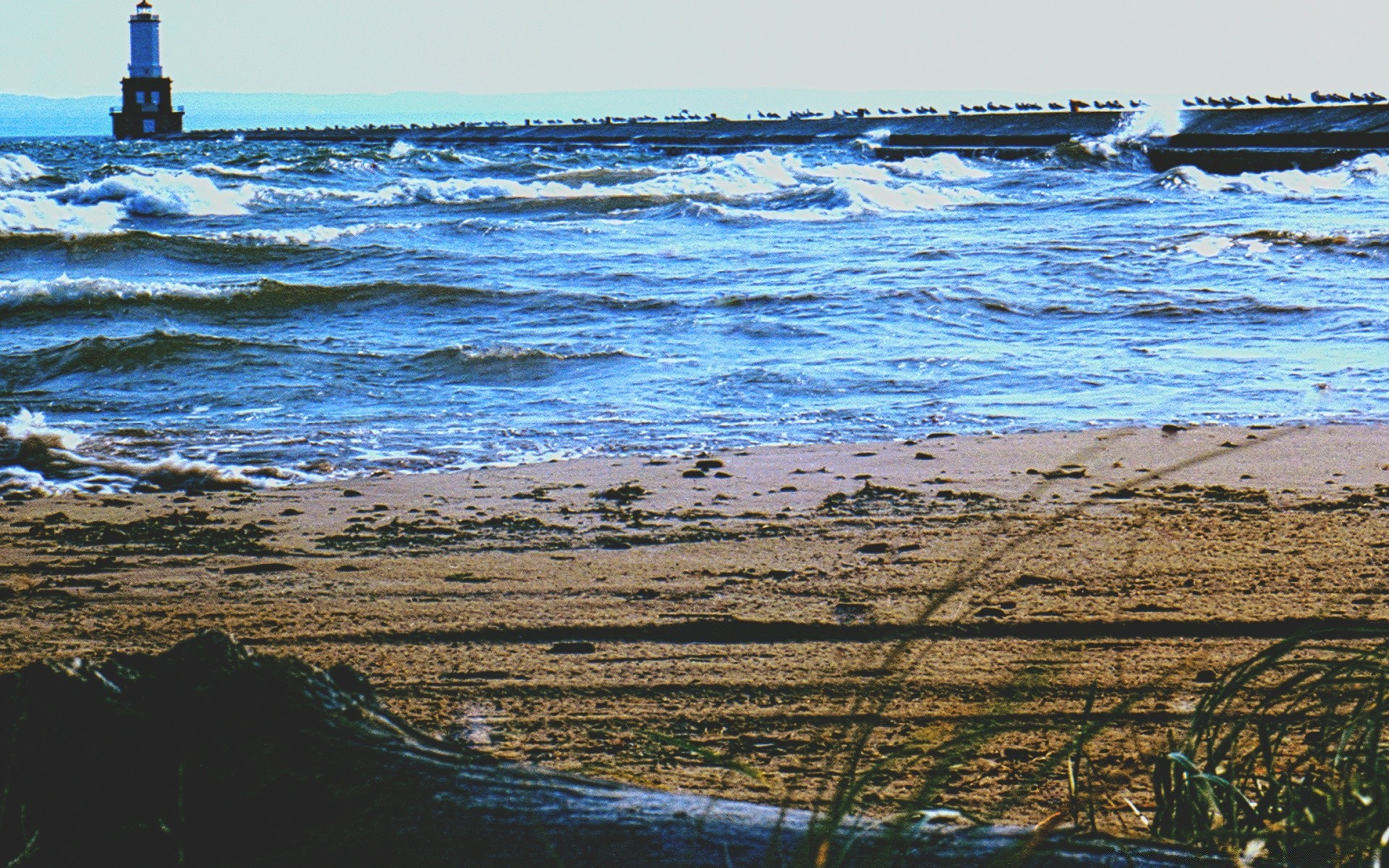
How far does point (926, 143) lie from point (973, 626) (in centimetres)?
4224

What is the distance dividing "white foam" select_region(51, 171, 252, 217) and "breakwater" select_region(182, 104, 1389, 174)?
2317 centimetres

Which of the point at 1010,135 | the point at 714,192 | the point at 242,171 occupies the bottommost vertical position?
the point at 714,192

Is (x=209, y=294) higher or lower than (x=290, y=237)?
lower

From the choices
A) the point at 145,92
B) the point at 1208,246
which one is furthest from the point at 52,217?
the point at 145,92

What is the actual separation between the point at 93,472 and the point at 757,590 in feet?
11.5

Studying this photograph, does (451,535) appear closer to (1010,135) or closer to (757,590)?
(757,590)

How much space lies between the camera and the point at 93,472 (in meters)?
5.93

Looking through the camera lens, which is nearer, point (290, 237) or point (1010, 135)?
point (290, 237)

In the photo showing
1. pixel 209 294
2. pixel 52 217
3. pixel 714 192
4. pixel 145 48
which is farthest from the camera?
pixel 145 48

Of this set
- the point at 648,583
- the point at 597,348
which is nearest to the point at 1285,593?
the point at 648,583

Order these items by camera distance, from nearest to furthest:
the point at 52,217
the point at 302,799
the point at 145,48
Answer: the point at 302,799 → the point at 52,217 → the point at 145,48

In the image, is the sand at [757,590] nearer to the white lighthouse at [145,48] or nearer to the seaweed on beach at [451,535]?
the seaweed on beach at [451,535]

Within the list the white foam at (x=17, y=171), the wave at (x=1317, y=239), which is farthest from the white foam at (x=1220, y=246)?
the white foam at (x=17, y=171)

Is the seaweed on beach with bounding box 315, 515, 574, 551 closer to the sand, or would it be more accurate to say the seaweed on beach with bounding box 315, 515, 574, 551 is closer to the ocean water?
the sand
